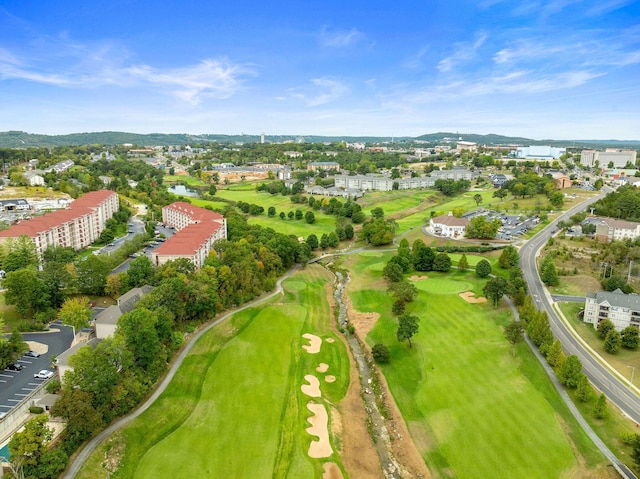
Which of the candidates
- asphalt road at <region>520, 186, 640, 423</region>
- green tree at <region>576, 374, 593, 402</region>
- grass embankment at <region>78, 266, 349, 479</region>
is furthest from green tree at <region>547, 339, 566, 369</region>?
grass embankment at <region>78, 266, 349, 479</region>

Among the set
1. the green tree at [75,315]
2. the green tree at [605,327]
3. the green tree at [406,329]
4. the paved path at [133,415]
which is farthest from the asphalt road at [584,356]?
the green tree at [75,315]

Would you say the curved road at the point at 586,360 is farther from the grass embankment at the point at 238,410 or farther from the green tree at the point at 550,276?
the grass embankment at the point at 238,410

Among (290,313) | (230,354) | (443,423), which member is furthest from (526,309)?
(230,354)

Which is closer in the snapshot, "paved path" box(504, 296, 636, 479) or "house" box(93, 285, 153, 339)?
"paved path" box(504, 296, 636, 479)

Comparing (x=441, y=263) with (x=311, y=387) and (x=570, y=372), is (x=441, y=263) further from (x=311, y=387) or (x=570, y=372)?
(x=311, y=387)

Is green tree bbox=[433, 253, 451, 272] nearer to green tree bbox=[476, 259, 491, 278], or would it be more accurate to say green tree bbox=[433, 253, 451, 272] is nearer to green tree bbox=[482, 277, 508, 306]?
green tree bbox=[476, 259, 491, 278]

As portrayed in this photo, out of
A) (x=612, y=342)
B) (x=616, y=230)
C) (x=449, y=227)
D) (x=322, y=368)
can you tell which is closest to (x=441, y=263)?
(x=449, y=227)

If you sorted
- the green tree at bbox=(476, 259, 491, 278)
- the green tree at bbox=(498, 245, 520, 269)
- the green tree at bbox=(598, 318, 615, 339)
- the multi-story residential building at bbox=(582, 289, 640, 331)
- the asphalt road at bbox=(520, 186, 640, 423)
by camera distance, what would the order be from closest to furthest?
the asphalt road at bbox=(520, 186, 640, 423)
the green tree at bbox=(598, 318, 615, 339)
the multi-story residential building at bbox=(582, 289, 640, 331)
the green tree at bbox=(476, 259, 491, 278)
the green tree at bbox=(498, 245, 520, 269)
